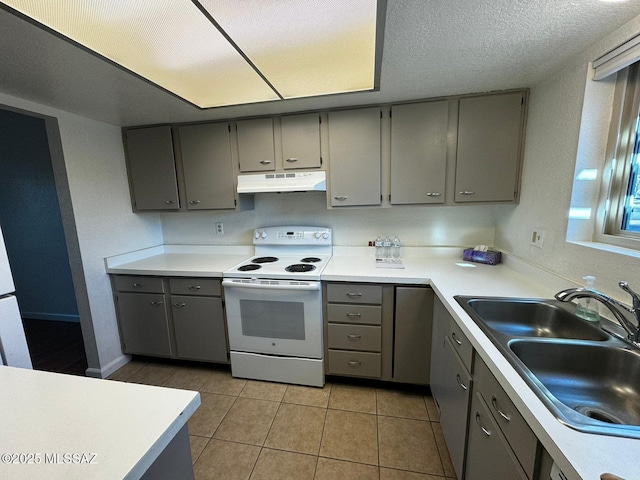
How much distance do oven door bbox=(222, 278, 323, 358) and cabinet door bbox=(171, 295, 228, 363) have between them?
5.4 inches

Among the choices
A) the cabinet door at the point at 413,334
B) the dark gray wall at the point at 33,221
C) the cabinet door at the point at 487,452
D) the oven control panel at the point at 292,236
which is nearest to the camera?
the cabinet door at the point at 487,452

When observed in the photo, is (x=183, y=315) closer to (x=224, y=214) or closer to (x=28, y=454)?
(x=224, y=214)

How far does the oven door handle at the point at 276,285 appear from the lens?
6.04 ft

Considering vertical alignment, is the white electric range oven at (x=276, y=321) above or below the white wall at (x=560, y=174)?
below

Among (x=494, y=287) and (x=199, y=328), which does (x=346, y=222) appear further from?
(x=199, y=328)

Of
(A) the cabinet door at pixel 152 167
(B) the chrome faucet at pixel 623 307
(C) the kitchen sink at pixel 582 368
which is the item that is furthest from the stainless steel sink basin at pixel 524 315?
(A) the cabinet door at pixel 152 167

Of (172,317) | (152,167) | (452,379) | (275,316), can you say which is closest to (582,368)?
(452,379)

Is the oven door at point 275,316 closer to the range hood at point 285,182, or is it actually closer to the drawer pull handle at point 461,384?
the range hood at point 285,182

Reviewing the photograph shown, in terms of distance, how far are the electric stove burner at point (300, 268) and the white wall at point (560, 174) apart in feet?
4.87

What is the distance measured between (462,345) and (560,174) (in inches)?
43.9

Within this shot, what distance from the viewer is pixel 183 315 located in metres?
2.19

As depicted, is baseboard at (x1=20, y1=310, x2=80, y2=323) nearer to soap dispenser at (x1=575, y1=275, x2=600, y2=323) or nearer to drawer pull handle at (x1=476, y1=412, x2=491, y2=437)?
drawer pull handle at (x1=476, y1=412, x2=491, y2=437)

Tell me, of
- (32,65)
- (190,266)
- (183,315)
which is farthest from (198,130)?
(183,315)

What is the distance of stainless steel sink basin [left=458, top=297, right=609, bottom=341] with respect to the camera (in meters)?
1.23
